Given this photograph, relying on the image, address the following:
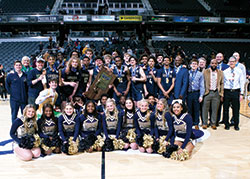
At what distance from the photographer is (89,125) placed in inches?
143

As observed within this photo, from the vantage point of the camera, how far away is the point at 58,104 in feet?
13.6

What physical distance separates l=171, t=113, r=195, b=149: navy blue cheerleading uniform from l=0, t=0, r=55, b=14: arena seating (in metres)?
18.8

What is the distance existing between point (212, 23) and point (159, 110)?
17.2 m

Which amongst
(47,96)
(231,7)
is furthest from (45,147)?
(231,7)

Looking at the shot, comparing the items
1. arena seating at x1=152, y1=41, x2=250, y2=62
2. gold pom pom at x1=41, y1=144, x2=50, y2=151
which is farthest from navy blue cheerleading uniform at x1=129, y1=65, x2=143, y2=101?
arena seating at x1=152, y1=41, x2=250, y2=62

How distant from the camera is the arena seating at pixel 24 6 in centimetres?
1972

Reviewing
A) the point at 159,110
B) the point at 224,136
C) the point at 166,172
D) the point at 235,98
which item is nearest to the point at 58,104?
the point at 159,110

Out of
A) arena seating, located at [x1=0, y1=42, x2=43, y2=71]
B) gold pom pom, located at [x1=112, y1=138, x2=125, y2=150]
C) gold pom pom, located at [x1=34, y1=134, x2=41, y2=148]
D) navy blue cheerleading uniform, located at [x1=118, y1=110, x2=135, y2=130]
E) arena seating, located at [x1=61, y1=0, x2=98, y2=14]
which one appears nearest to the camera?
gold pom pom, located at [x1=34, y1=134, x2=41, y2=148]

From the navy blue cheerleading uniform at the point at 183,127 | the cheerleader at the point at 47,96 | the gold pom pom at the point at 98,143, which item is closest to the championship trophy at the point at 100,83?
the cheerleader at the point at 47,96

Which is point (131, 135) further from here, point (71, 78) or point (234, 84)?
point (234, 84)

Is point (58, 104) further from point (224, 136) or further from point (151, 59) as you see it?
point (224, 136)

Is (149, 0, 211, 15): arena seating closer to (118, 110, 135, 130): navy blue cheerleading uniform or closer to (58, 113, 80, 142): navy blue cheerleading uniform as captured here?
(118, 110, 135, 130): navy blue cheerleading uniform

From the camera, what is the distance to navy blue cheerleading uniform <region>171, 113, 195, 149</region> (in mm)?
3375

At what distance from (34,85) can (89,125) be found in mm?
1353
